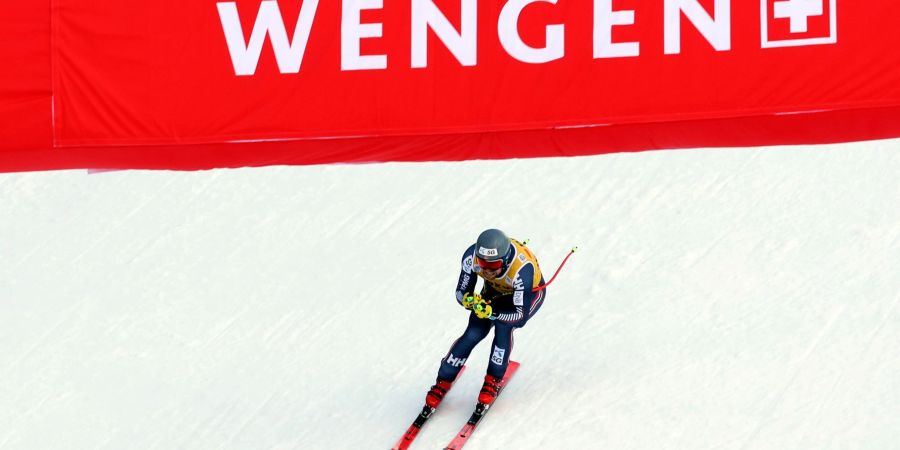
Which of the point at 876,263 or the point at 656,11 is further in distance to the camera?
the point at 656,11

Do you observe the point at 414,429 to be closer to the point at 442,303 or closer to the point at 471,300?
the point at 471,300

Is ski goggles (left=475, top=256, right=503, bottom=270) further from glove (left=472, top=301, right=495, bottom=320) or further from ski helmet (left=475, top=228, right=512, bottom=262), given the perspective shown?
glove (left=472, top=301, right=495, bottom=320)

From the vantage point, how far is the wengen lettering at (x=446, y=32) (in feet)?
32.0

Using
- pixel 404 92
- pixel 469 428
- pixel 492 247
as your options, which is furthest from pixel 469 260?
pixel 404 92

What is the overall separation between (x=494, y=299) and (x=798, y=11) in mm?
3685

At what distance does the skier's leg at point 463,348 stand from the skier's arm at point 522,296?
219mm

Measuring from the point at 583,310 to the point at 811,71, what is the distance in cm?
256

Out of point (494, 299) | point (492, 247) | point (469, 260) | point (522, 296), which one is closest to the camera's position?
point (492, 247)

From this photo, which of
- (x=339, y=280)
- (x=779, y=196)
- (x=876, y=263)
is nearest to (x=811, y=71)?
(x=779, y=196)

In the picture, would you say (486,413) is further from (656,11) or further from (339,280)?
(656,11)

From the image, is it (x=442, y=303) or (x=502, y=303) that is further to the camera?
(x=442, y=303)

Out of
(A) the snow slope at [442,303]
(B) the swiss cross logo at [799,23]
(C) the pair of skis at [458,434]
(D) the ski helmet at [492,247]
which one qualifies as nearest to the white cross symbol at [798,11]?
(B) the swiss cross logo at [799,23]

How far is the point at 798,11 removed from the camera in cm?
959

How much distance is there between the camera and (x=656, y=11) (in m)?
9.85
